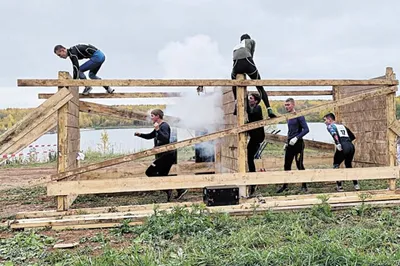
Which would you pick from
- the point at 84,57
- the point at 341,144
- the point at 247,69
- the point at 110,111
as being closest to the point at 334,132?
the point at 341,144

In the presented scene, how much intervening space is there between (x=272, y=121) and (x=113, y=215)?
2.93 m

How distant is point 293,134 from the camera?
7512 millimetres

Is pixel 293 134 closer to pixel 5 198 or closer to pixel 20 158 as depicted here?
pixel 5 198

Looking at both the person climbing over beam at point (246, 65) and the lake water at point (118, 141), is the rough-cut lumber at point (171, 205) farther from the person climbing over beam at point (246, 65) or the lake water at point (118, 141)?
the lake water at point (118, 141)

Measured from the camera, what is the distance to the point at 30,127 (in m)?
5.51

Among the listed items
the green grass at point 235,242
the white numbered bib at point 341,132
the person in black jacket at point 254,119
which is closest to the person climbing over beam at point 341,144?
the white numbered bib at point 341,132

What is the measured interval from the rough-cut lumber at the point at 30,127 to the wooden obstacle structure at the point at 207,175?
0.01 m

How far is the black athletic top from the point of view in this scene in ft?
22.2

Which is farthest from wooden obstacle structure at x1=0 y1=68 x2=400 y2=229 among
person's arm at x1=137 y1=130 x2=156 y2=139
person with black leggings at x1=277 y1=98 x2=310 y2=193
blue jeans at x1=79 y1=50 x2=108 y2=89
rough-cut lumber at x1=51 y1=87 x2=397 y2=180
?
person's arm at x1=137 y1=130 x2=156 y2=139

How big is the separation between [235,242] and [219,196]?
6.44 ft

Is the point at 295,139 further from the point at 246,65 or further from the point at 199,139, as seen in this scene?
the point at 199,139

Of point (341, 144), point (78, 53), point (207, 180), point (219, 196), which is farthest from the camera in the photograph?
point (341, 144)

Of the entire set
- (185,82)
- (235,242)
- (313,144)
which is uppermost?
(185,82)

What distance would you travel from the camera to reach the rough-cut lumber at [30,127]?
533 centimetres
